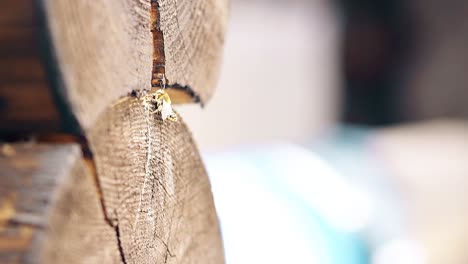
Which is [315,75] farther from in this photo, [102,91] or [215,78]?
[102,91]

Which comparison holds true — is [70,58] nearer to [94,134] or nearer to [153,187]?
[94,134]

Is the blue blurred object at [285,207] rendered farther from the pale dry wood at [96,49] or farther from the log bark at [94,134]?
the pale dry wood at [96,49]

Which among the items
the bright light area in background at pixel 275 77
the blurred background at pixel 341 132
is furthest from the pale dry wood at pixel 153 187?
the bright light area in background at pixel 275 77

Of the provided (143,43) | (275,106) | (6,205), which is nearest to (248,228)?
(143,43)

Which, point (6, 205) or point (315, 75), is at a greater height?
point (6, 205)

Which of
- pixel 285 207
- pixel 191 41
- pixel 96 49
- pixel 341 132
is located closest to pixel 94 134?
pixel 96 49
